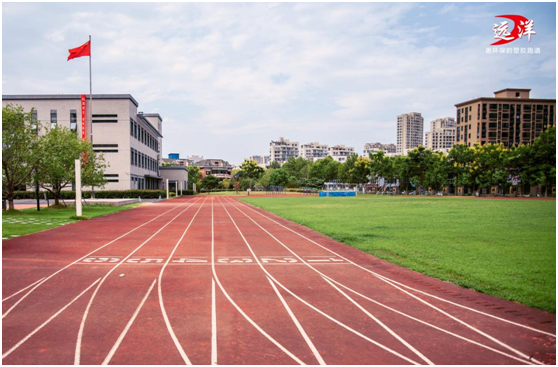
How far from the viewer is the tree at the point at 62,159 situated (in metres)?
22.4

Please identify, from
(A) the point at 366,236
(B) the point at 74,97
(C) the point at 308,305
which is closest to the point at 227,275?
(C) the point at 308,305

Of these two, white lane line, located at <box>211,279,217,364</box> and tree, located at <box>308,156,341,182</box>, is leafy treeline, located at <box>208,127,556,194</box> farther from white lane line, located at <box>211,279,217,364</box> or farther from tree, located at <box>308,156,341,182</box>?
white lane line, located at <box>211,279,217,364</box>

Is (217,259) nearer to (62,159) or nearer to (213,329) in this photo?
(213,329)

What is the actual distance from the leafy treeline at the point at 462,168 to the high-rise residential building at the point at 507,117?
14425mm

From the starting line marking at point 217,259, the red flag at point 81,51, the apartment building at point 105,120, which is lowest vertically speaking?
the starting line marking at point 217,259

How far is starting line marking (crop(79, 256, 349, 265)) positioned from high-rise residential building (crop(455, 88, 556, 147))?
8523 centimetres

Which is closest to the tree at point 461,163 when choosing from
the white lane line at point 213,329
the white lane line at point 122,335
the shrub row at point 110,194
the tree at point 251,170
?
Answer: the shrub row at point 110,194

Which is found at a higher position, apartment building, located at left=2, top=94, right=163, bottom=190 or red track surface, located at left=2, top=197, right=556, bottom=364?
apartment building, located at left=2, top=94, right=163, bottom=190

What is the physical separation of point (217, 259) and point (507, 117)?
92.8m

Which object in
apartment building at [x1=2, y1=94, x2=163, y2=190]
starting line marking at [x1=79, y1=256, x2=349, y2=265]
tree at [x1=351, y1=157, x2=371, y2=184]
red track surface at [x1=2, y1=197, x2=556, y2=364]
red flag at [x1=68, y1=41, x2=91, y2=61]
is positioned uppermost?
red flag at [x1=68, y1=41, x2=91, y2=61]

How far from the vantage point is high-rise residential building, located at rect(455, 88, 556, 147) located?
84500mm

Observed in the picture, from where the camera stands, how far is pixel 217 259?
1009 centimetres

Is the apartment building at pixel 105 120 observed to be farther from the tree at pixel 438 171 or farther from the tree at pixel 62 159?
the tree at pixel 438 171

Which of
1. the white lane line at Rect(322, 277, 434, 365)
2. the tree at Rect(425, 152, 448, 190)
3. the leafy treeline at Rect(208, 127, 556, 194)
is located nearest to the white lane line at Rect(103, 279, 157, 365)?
the white lane line at Rect(322, 277, 434, 365)
